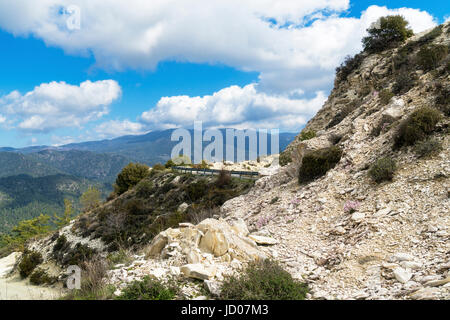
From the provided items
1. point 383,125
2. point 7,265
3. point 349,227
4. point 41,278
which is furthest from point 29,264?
point 383,125

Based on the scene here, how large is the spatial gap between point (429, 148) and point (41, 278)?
1230 inches

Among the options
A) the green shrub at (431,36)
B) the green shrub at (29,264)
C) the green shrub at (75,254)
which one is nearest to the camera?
the green shrub at (75,254)

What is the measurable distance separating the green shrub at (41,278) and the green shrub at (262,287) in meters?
23.8

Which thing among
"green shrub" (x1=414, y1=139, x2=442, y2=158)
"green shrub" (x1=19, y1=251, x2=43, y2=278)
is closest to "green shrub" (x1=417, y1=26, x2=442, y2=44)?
"green shrub" (x1=414, y1=139, x2=442, y2=158)

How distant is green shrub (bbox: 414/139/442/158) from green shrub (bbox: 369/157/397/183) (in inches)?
38.8

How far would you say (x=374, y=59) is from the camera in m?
29.8

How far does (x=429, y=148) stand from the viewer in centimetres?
1041

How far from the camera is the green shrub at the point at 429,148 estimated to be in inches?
409

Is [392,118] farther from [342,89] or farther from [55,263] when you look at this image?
[55,263]

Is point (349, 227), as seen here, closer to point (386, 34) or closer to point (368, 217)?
point (368, 217)

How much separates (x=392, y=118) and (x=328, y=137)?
13.5 feet

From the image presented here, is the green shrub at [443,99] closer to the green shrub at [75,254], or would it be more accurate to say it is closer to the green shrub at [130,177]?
the green shrub at [75,254]

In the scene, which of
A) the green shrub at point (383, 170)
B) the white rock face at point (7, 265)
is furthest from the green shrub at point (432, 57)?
the white rock face at point (7, 265)
